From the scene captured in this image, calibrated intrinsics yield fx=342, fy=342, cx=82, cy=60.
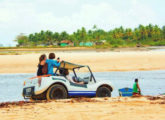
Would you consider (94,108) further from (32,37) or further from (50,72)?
(32,37)

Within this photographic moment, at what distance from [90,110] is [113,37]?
140 metres

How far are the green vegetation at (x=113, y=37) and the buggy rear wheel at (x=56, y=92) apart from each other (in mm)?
115864

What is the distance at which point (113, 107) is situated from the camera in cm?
905

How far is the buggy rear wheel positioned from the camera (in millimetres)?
10898

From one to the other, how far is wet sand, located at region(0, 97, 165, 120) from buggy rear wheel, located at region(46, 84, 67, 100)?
781 mm

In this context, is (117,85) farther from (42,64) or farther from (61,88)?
(61,88)

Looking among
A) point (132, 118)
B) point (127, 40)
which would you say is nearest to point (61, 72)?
point (132, 118)

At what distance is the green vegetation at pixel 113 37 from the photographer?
136m

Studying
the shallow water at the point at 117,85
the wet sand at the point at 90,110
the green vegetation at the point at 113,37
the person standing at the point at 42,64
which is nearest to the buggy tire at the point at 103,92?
the wet sand at the point at 90,110

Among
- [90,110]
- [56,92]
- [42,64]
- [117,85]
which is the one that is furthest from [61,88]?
[117,85]

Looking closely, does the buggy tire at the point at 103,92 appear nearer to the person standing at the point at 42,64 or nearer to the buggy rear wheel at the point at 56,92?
the buggy rear wheel at the point at 56,92

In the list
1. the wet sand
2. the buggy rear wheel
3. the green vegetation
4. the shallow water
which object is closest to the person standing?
the buggy rear wheel

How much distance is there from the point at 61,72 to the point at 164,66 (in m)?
22.1

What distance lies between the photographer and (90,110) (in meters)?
8.69
